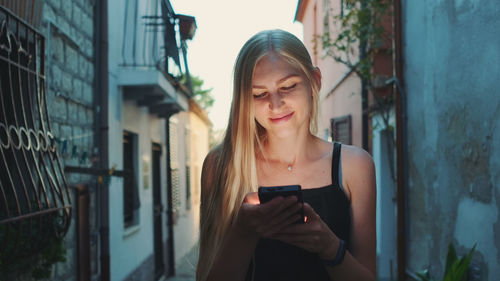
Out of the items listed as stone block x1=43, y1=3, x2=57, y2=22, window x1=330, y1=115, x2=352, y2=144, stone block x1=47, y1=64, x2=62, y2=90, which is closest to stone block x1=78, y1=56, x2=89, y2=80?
stone block x1=47, y1=64, x2=62, y2=90

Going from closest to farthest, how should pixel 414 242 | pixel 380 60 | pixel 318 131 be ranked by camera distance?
pixel 318 131 → pixel 414 242 → pixel 380 60

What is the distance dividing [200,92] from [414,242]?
22.5m

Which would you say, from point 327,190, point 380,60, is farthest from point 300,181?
point 380,60

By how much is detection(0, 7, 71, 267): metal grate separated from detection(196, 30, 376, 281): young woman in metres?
1.48

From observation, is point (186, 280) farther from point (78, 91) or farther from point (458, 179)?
point (458, 179)

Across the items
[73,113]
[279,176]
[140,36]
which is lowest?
[279,176]

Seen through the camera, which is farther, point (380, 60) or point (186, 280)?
point (186, 280)

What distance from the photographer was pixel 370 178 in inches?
63.9

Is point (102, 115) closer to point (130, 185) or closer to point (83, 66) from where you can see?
point (83, 66)

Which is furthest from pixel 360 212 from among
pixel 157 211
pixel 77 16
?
pixel 157 211

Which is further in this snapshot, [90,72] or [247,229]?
[90,72]

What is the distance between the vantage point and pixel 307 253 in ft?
5.39

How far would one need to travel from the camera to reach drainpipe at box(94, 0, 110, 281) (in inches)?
192

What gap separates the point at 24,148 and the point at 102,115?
1991 mm
